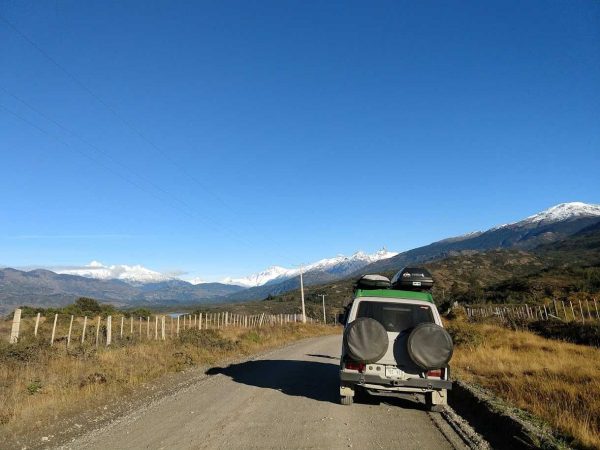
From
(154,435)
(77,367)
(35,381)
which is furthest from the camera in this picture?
(77,367)

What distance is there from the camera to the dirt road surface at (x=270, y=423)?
6570 millimetres

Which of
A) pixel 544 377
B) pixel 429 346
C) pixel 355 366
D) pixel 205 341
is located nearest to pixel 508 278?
pixel 205 341

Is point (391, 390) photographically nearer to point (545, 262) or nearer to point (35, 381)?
point (35, 381)

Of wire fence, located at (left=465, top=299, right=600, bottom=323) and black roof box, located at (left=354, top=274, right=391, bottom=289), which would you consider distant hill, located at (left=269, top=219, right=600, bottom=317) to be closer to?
black roof box, located at (left=354, top=274, right=391, bottom=289)

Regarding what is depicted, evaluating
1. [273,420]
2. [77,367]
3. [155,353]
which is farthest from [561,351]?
[77,367]

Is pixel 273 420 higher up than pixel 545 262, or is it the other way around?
pixel 545 262

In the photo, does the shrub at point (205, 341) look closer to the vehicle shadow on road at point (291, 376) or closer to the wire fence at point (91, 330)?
the wire fence at point (91, 330)

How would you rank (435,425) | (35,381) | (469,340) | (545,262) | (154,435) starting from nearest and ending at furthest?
(154,435)
(435,425)
(35,381)
(469,340)
(545,262)

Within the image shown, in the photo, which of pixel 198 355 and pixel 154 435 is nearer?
pixel 154 435

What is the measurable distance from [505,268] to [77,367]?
419 feet

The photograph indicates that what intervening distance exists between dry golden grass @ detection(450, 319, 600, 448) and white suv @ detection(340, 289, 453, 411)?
1.76 meters

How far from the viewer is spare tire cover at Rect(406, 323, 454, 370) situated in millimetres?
8219

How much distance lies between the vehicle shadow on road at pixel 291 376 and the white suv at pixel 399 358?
1426 millimetres

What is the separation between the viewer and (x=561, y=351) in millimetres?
16656
